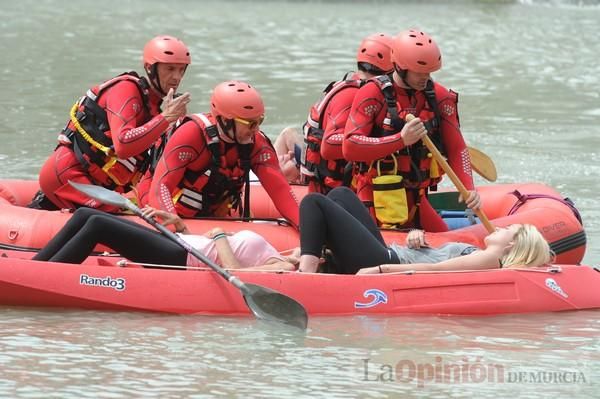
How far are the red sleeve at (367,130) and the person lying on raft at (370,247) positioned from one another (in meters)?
0.50

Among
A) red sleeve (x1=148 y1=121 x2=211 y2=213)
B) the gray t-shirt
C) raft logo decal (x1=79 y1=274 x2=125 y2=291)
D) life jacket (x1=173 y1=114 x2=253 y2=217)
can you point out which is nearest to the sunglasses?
life jacket (x1=173 y1=114 x2=253 y2=217)

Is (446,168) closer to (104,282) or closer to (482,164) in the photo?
(482,164)

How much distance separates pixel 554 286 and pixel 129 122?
2648mm

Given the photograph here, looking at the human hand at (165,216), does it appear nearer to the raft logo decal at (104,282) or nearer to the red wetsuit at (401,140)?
the raft logo decal at (104,282)

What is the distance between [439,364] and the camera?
634 centimetres

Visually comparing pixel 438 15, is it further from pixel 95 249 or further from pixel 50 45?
pixel 95 249

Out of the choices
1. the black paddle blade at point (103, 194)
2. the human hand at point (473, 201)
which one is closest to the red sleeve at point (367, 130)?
the human hand at point (473, 201)

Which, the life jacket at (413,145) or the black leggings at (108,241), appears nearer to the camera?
the black leggings at (108,241)

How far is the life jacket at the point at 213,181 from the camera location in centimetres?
748

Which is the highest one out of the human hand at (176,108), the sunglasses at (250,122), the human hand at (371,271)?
the human hand at (176,108)

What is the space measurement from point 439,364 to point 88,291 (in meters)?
1.94

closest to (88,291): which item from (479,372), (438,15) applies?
(479,372)

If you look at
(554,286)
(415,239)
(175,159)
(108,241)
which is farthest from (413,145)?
(108,241)

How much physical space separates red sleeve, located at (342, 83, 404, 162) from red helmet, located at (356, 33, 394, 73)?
73cm
